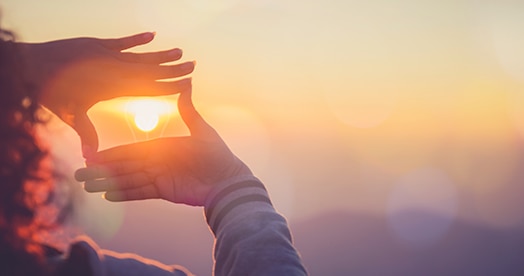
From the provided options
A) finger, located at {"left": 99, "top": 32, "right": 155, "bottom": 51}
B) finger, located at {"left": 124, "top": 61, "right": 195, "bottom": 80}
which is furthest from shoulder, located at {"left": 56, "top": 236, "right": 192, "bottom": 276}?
finger, located at {"left": 99, "top": 32, "right": 155, "bottom": 51}

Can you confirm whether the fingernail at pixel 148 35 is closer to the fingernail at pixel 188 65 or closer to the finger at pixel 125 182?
the fingernail at pixel 188 65

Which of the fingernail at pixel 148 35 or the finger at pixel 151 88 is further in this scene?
the fingernail at pixel 148 35

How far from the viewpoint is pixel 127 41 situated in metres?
2.53

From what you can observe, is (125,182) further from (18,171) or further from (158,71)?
(18,171)

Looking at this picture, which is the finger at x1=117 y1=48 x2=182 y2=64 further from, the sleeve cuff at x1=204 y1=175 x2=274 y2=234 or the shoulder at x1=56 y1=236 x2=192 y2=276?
the shoulder at x1=56 y1=236 x2=192 y2=276

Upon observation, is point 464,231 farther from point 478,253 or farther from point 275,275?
point 275,275

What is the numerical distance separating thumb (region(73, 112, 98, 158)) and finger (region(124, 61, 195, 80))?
0.91ft

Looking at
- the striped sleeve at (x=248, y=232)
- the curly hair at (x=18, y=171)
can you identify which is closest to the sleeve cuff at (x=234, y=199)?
the striped sleeve at (x=248, y=232)

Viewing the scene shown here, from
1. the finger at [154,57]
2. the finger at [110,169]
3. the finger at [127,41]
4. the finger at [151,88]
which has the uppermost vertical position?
the finger at [127,41]

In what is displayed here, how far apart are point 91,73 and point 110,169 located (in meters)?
0.43

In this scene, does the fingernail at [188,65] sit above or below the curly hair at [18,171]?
above

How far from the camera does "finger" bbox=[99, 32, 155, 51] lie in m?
2.46

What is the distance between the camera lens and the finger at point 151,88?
8.00ft

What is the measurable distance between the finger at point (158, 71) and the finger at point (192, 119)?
0.11 meters
